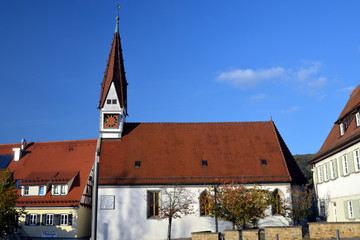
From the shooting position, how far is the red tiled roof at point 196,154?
3350 centimetres

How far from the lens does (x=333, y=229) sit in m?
18.6

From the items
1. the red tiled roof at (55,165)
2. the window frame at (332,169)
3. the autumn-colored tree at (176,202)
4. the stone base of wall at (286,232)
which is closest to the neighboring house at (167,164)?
the autumn-colored tree at (176,202)

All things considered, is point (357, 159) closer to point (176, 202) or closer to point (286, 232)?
point (286, 232)

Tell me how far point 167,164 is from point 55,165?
9.87 meters

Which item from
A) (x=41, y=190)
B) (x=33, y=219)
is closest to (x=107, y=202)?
(x=41, y=190)

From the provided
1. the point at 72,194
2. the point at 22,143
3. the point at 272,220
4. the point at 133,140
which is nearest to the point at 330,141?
the point at 272,220

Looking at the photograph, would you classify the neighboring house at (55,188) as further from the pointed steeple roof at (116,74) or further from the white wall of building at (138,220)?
the pointed steeple roof at (116,74)

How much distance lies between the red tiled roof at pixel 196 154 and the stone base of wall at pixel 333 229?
14141 mm

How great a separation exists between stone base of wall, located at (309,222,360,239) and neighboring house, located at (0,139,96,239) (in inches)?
770

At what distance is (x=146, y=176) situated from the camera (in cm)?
3359

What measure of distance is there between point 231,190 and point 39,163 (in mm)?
18898

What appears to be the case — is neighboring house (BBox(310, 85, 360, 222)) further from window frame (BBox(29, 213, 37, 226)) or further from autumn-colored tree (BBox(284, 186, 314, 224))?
window frame (BBox(29, 213, 37, 226))

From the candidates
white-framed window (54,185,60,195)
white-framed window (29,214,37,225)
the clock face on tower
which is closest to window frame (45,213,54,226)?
white-framed window (29,214,37,225)

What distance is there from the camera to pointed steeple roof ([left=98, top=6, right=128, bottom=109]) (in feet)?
127
